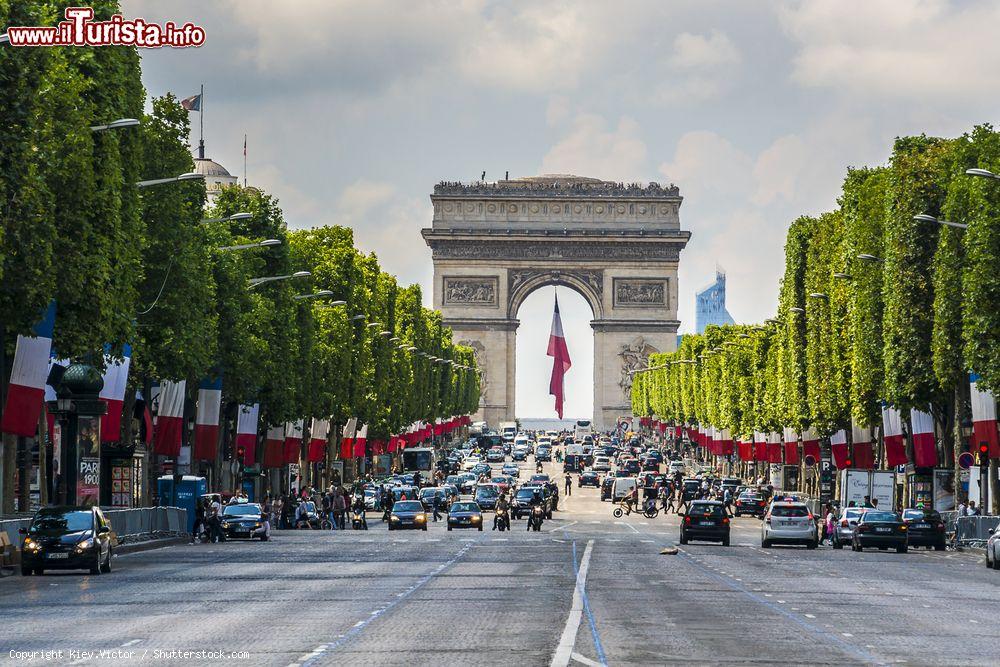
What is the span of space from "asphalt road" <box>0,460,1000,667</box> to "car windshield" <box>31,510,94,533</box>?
1.03m

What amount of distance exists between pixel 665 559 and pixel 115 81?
734 inches

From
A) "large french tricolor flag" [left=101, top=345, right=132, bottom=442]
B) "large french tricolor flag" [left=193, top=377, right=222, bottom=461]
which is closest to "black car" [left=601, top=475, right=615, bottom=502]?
"large french tricolor flag" [left=193, top=377, right=222, bottom=461]

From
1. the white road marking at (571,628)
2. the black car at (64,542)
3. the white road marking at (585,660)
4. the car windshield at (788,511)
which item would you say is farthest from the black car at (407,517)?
the white road marking at (585,660)

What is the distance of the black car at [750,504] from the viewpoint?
334 ft

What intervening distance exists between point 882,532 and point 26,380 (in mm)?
27734

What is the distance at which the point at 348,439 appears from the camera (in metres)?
108

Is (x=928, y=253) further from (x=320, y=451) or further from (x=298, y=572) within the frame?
(x=320, y=451)

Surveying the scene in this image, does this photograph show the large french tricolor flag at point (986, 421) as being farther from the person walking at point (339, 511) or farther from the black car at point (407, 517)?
the person walking at point (339, 511)

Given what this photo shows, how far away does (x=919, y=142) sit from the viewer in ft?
236

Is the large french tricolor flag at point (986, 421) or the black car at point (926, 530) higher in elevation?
the large french tricolor flag at point (986, 421)

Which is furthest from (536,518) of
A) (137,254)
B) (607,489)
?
(607,489)

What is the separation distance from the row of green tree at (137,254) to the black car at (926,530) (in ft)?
77.5

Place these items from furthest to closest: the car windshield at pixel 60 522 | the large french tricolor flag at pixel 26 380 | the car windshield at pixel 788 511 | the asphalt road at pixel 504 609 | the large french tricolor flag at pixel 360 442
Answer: the large french tricolor flag at pixel 360 442 < the car windshield at pixel 788 511 < the large french tricolor flag at pixel 26 380 < the car windshield at pixel 60 522 < the asphalt road at pixel 504 609

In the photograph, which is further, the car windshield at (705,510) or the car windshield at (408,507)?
the car windshield at (408,507)
